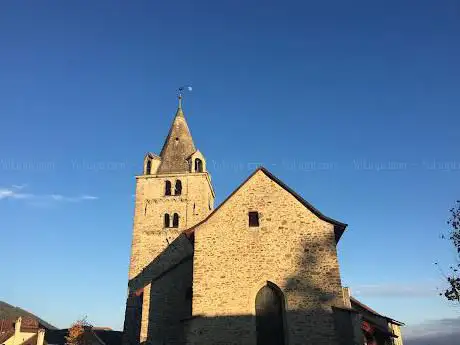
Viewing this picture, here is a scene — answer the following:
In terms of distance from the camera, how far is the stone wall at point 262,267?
50.9 feet

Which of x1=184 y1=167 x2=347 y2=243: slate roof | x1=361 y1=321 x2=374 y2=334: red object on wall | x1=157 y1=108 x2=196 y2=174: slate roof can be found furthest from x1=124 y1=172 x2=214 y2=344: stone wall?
x1=361 y1=321 x2=374 y2=334: red object on wall

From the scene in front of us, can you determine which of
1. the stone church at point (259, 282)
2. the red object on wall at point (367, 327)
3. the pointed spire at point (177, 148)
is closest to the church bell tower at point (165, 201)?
the pointed spire at point (177, 148)

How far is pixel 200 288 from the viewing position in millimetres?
16547

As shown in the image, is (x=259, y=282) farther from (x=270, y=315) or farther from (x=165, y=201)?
(x=165, y=201)

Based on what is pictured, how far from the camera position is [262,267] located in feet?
54.4

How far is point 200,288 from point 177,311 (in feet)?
18.0

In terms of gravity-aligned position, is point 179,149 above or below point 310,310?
above

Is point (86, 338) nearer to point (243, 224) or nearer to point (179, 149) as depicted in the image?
point (179, 149)

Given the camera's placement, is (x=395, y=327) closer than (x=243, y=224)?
No

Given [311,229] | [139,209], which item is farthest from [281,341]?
[139,209]

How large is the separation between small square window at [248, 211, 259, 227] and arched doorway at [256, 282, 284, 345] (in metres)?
2.67

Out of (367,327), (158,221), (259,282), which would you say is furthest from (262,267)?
(158,221)

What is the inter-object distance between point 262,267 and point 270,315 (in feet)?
6.40

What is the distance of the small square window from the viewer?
1755cm
